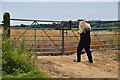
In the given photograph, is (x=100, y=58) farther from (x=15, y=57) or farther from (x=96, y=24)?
(x=15, y=57)

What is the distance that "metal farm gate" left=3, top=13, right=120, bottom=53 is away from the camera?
9945 millimetres

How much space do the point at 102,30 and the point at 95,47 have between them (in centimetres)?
93

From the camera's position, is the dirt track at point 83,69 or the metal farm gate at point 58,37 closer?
the dirt track at point 83,69

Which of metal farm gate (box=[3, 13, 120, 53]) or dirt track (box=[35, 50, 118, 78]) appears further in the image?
metal farm gate (box=[3, 13, 120, 53])

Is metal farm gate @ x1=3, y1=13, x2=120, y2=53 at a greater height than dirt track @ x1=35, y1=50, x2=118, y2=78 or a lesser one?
greater

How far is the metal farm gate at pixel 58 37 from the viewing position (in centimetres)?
995

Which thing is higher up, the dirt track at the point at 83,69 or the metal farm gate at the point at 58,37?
the metal farm gate at the point at 58,37

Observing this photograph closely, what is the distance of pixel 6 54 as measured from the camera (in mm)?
6066

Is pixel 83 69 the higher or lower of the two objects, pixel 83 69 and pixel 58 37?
the lower

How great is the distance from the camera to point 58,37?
442 inches

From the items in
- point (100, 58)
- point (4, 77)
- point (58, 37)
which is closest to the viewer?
point (4, 77)

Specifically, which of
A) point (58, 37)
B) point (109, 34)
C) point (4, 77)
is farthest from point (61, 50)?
point (4, 77)

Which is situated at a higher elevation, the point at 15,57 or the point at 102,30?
the point at 102,30

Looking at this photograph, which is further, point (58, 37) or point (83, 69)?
point (58, 37)
